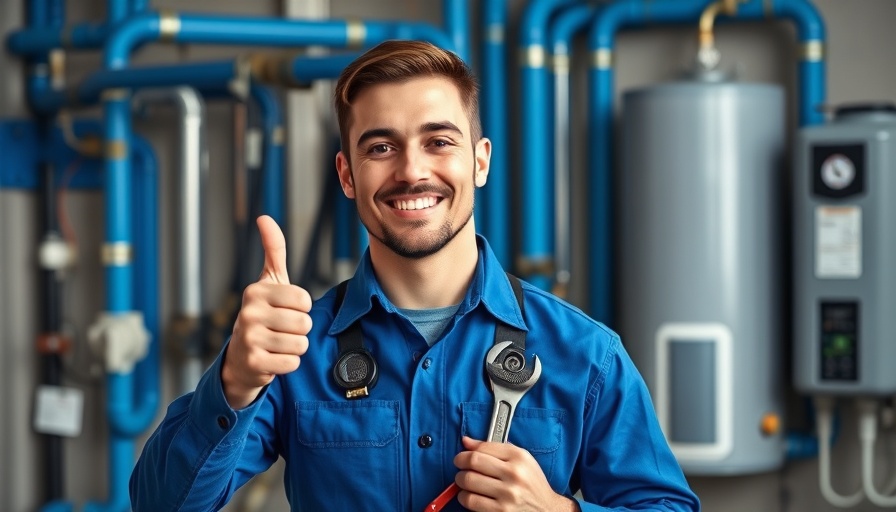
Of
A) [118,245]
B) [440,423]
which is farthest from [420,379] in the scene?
[118,245]

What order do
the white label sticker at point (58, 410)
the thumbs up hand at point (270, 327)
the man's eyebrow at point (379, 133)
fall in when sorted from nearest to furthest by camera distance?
the thumbs up hand at point (270, 327)
the man's eyebrow at point (379, 133)
the white label sticker at point (58, 410)

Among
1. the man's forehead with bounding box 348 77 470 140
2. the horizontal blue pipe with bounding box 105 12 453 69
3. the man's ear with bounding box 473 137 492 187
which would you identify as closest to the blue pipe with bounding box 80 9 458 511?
the horizontal blue pipe with bounding box 105 12 453 69

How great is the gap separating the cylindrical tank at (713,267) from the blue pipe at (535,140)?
31 centimetres

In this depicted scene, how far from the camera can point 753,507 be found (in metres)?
3.26

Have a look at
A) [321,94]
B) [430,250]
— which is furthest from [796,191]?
[430,250]

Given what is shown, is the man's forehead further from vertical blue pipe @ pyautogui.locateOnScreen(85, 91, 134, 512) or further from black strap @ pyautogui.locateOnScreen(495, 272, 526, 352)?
vertical blue pipe @ pyautogui.locateOnScreen(85, 91, 134, 512)

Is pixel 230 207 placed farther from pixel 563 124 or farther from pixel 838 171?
pixel 838 171

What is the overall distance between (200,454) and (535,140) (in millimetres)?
1921

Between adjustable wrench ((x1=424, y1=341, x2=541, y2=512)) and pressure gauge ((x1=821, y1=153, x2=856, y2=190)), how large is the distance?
1590mm

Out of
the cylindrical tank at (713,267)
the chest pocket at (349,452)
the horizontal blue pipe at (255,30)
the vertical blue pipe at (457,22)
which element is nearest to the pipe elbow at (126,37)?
the horizontal blue pipe at (255,30)

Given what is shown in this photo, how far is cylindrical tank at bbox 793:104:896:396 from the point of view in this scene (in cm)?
290

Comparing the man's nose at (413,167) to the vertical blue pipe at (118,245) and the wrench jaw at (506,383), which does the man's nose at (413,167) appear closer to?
the wrench jaw at (506,383)

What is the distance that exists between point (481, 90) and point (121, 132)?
1.06 metres

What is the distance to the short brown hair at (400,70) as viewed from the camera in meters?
1.67
